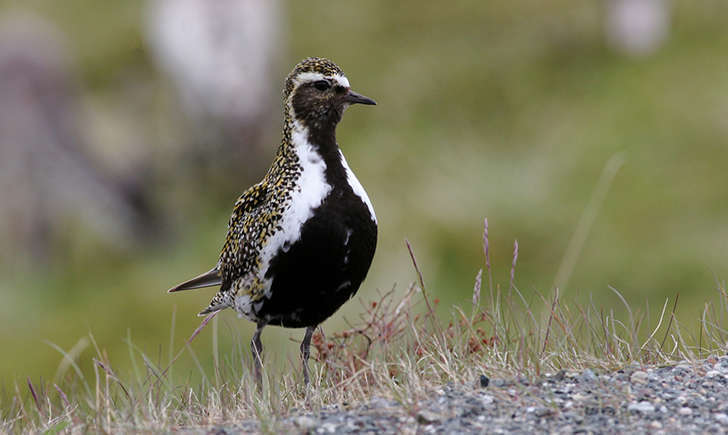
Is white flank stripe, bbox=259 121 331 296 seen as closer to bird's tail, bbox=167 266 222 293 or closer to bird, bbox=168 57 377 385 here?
bird, bbox=168 57 377 385

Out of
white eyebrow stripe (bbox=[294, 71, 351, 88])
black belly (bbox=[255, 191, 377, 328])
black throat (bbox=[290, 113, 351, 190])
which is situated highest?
white eyebrow stripe (bbox=[294, 71, 351, 88])

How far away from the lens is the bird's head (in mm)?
5410

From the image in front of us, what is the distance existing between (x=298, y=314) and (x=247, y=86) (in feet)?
35.4

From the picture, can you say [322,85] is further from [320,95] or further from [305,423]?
[305,423]

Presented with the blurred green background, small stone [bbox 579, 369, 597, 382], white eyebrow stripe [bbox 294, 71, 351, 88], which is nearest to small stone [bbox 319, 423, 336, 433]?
small stone [bbox 579, 369, 597, 382]

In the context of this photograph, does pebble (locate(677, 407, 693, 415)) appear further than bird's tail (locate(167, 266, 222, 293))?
No

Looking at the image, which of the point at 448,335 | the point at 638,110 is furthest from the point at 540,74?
the point at 448,335

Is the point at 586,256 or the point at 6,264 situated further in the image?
the point at 6,264

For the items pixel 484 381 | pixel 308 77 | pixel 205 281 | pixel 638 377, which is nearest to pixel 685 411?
pixel 638 377

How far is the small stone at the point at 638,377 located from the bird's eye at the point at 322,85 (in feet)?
7.15

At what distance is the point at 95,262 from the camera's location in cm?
1518

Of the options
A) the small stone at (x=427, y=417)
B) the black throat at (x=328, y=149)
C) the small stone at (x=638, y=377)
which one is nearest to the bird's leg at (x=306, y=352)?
the black throat at (x=328, y=149)

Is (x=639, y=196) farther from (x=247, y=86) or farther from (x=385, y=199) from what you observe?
(x=247, y=86)

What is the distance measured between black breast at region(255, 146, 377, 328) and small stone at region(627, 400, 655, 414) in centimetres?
167
